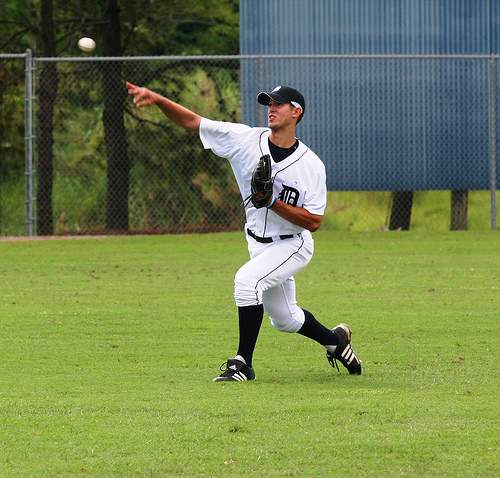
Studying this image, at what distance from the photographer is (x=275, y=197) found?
812 centimetres

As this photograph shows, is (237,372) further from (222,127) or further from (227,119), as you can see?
(227,119)

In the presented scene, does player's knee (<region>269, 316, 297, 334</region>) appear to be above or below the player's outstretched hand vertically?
below

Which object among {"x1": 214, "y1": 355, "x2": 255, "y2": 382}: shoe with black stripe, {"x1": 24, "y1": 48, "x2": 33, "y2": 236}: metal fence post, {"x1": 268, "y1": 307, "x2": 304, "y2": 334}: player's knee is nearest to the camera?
{"x1": 214, "y1": 355, "x2": 255, "y2": 382}: shoe with black stripe

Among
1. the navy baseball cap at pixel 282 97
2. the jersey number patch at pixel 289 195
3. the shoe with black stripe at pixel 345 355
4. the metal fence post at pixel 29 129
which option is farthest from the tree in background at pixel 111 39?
the jersey number patch at pixel 289 195

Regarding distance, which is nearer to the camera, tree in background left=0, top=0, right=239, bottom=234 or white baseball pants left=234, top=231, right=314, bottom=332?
white baseball pants left=234, top=231, right=314, bottom=332

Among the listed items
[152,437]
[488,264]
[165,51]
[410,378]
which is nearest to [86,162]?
[165,51]

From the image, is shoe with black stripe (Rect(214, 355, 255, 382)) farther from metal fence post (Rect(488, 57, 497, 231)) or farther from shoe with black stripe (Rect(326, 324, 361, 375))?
metal fence post (Rect(488, 57, 497, 231))

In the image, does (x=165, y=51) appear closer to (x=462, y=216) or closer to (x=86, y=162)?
(x=86, y=162)

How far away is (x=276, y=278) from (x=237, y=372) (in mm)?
633

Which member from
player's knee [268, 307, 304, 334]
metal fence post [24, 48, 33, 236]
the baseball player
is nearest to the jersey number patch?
the baseball player

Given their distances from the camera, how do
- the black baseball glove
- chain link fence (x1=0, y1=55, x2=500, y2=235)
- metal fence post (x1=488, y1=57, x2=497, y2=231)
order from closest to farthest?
the black baseball glove, metal fence post (x1=488, y1=57, x2=497, y2=231), chain link fence (x1=0, y1=55, x2=500, y2=235)

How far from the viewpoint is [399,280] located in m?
14.9

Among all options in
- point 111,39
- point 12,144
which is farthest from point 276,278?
point 12,144

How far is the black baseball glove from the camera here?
7.92 m
